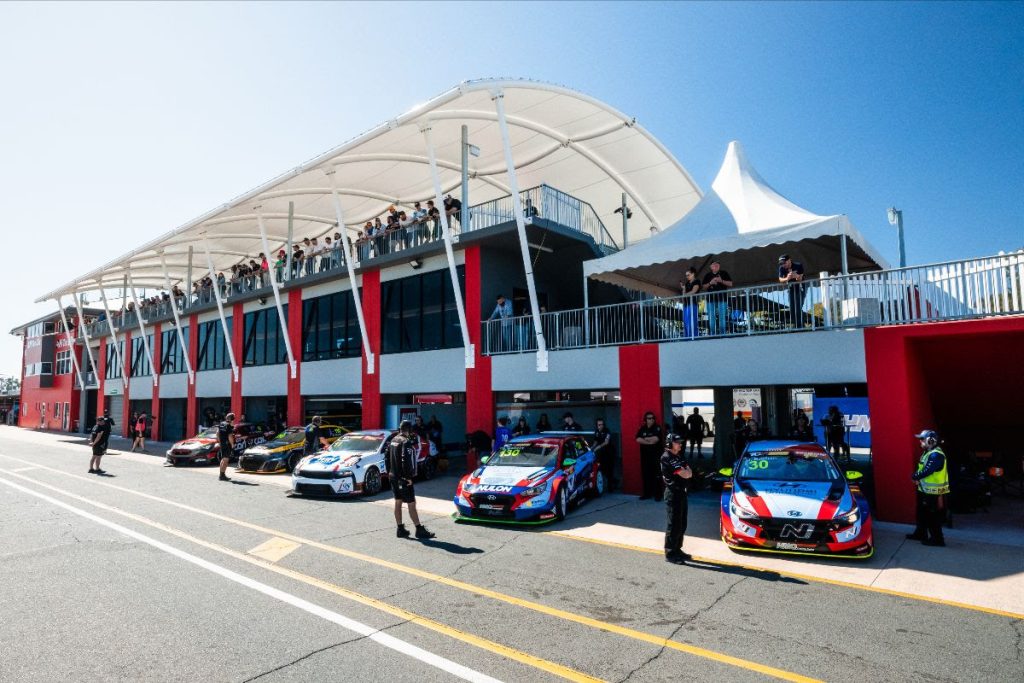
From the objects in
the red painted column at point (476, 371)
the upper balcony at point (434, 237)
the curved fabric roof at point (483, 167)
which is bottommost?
the red painted column at point (476, 371)

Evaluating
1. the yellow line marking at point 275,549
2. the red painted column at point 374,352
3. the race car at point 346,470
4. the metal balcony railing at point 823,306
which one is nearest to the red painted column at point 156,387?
the red painted column at point 374,352

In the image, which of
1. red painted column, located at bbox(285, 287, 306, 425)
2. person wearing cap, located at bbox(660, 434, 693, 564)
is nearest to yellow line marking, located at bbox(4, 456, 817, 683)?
person wearing cap, located at bbox(660, 434, 693, 564)

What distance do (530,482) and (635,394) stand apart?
420 centimetres

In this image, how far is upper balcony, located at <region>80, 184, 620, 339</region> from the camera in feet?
53.2

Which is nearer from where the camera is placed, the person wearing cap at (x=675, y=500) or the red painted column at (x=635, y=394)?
the person wearing cap at (x=675, y=500)

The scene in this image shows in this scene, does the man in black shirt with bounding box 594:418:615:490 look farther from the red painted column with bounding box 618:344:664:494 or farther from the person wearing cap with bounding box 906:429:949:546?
the person wearing cap with bounding box 906:429:949:546

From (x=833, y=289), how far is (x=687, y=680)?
27.9ft

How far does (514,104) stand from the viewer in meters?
16.0

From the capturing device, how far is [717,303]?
1203 cm

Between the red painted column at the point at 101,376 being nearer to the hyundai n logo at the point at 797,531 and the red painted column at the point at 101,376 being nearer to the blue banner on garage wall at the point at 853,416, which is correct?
the blue banner on garage wall at the point at 853,416

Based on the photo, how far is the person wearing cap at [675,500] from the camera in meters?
7.35

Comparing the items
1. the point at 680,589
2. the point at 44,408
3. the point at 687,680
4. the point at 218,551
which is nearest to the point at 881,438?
the point at 680,589

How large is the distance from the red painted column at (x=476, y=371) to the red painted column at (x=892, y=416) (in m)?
9.04

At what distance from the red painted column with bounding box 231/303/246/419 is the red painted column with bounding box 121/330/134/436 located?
13.5 m
